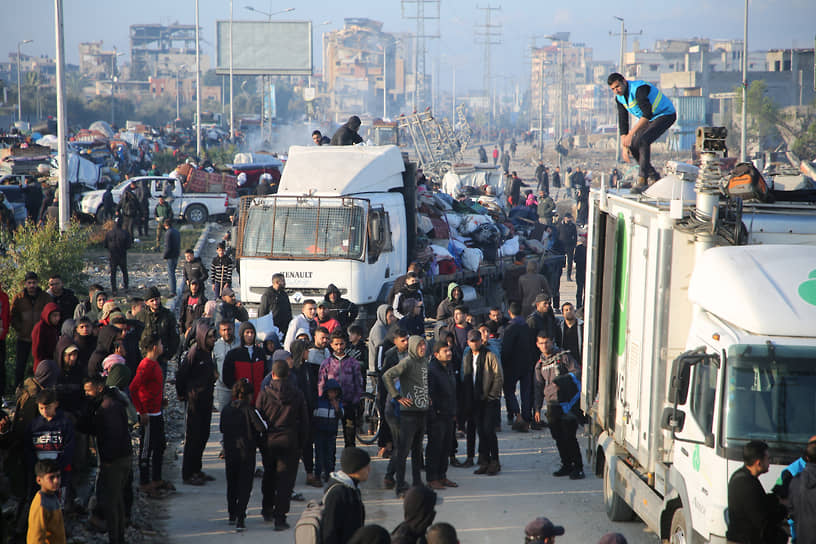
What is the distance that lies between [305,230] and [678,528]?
33.1 ft

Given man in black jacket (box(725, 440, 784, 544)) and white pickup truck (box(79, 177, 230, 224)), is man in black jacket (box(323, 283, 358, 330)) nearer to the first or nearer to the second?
man in black jacket (box(725, 440, 784, 544))

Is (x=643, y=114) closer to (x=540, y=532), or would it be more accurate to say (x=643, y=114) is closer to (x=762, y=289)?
(x=762, y=289)

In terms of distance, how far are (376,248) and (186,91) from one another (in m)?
175

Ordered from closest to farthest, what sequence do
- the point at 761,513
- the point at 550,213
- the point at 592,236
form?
the point at 761,513 → the point at 592,236 → the point at 550,213

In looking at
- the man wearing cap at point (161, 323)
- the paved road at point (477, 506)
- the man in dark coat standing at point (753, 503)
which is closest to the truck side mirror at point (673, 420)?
the man in dark coat standing at point (753, 503)

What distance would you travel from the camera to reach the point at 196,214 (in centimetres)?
3203

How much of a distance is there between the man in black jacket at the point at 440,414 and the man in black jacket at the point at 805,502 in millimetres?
4536

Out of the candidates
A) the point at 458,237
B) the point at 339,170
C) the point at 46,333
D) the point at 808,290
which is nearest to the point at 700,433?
the point at 808,290

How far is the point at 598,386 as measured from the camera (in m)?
9.48

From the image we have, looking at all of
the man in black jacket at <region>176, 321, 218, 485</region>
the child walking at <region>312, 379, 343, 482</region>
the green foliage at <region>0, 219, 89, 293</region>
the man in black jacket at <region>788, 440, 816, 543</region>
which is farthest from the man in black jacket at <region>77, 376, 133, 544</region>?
the green foliage at <region>0, 219, 89, 293</region>

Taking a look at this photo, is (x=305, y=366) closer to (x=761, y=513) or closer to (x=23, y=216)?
(x=761, y=513)

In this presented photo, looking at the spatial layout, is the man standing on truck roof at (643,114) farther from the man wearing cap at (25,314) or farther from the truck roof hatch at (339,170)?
the man wearing cap at (25,314)

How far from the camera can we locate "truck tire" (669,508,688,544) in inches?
271

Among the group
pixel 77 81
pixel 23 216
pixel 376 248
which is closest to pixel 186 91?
pixel 77 81
